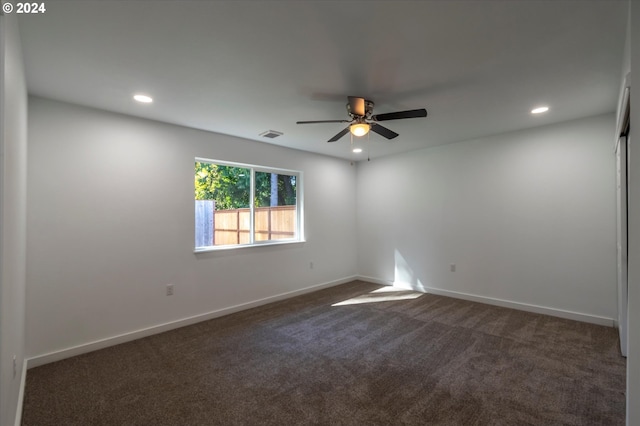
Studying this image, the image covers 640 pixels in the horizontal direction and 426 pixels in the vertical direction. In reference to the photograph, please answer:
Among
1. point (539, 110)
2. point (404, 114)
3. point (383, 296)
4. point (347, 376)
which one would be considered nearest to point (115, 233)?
point (347, 376)

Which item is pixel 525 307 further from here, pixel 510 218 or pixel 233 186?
pixel 233 186

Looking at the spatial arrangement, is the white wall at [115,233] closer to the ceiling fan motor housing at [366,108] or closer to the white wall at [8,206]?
the white wall at [8,206]

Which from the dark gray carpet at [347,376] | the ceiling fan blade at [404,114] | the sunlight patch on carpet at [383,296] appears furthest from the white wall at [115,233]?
the ceiling fan blade at [404,114]

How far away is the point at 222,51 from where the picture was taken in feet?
6.97

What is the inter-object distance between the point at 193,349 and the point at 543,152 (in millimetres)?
4832

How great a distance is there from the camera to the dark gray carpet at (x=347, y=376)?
6.76 feet

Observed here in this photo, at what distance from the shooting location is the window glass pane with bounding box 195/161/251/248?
4.05 m

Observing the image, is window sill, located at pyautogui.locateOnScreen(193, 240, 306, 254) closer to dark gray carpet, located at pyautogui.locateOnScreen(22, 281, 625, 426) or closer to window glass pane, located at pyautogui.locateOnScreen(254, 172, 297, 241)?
window glass pane, located at pyautogui.locateOnScreen(254, 172, 297, 241)

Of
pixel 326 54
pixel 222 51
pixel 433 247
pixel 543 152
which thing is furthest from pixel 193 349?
pixel 543 152

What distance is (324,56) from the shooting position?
2.19 meters

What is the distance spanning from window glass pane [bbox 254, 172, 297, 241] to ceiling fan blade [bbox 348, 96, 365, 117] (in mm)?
2352

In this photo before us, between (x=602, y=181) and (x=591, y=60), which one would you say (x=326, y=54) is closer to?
(x=591, y=60)

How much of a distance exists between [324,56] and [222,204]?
2.74m

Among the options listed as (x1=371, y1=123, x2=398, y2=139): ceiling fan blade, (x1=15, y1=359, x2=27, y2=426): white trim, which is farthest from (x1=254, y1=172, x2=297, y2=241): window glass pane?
(x1=15, y1=359, x2=27, y2=426): white trim
